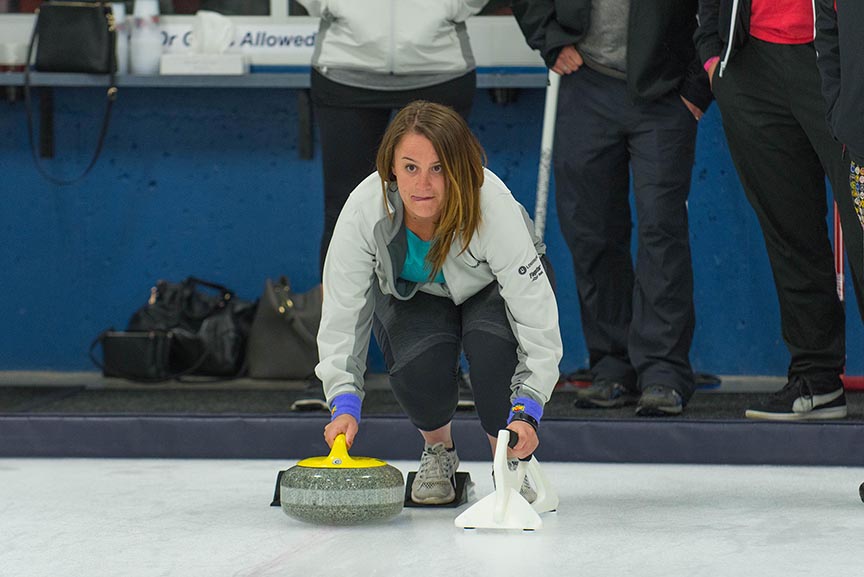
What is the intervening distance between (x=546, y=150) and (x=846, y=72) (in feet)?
4.76

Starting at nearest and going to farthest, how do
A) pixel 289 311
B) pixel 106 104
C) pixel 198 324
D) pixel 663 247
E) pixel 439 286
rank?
pixel 439 286, pixel 663 247, pixel 289 311, pixel 198 324, pixel 106 104

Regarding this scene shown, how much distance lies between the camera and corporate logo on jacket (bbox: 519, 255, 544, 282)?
84.4 inches

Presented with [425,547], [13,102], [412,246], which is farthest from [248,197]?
[425,547]

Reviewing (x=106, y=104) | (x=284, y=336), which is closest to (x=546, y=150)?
(x=284, y=336)

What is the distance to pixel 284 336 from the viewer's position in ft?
12.0

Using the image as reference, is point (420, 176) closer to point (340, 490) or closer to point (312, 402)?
point (340, 490)

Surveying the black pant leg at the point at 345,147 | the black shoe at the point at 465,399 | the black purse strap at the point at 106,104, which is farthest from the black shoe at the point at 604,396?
the black purse strap at the point at 106,104

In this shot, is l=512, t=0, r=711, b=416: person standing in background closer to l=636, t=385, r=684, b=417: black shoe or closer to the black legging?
l=636, t=385, r=684, b=417: black shoe

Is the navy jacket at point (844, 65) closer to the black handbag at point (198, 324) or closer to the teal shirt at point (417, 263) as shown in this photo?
the teal shirt at point (417, 263)

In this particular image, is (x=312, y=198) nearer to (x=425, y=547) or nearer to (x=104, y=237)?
(x=104, y=237)

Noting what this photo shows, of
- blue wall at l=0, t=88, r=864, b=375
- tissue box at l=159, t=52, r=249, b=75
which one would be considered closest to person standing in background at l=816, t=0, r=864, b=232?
blue wall at l=0, t=88, r=864, b=375

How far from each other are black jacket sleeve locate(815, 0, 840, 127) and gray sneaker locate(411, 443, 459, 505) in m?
0.89

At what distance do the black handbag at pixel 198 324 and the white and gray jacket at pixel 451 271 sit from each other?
5.12ft

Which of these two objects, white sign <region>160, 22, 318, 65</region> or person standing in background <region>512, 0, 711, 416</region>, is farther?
white sign <region>160, 22, 318, 65</region>
